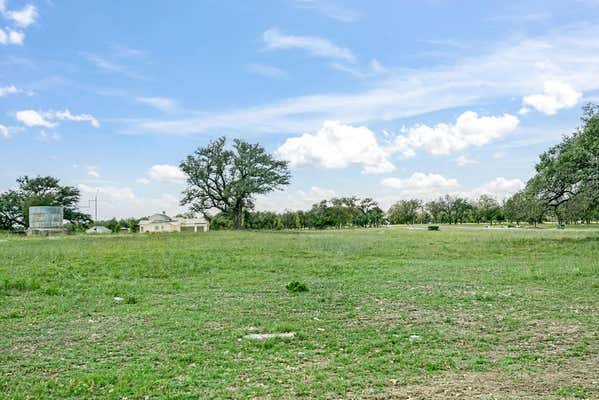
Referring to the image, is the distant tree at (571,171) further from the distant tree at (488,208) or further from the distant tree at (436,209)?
the distant tree at (436,209)

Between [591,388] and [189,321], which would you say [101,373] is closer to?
[189,321]

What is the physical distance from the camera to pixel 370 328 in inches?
336

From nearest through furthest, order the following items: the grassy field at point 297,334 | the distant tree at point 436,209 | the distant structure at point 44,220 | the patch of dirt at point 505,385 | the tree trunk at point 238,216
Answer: the patch of dirt at point 505,385
the grassy field at point 297,334
the distant structure at point 44,220
the tree trunk at point 238,216
the distant tree at point 436,209

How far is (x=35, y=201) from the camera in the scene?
84.2m

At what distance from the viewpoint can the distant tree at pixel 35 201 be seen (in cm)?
8550

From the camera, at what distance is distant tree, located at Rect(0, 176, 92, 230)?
281 feet

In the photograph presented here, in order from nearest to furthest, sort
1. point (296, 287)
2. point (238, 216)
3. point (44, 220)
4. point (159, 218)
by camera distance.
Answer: point (296, 287) → point (44, 220) → point (238, 216) → point (159, 218)

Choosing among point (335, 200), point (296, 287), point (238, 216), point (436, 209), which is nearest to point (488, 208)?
point (436, 209)

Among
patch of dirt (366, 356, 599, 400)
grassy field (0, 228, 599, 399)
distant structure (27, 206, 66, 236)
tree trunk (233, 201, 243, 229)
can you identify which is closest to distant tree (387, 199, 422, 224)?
tree trunk (233, 201, 243, 229)

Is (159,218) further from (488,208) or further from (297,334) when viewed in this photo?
(297,334)

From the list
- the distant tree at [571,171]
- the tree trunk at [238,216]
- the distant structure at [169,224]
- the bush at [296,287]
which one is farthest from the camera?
the distant structure at [169,224]

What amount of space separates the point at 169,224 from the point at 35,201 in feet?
83.0

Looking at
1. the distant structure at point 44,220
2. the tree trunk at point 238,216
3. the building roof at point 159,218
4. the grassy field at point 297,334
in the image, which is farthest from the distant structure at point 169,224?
the grassy field at point 297,334

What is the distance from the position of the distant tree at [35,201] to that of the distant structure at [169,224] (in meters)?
11.8
